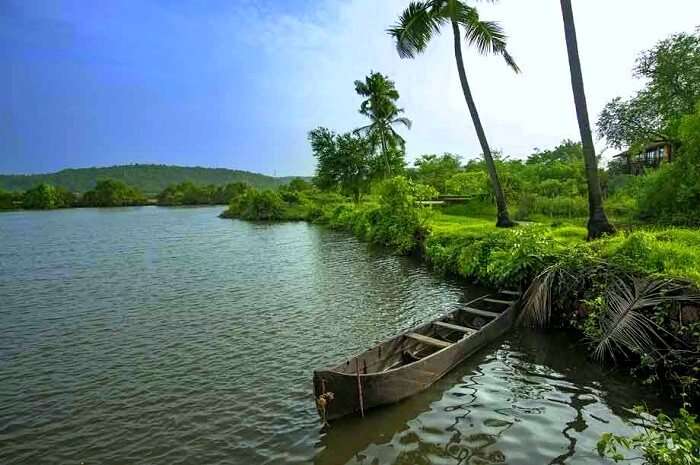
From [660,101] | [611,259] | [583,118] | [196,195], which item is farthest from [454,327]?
[196,195]

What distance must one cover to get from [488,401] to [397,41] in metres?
18.0

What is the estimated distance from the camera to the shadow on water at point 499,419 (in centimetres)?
639

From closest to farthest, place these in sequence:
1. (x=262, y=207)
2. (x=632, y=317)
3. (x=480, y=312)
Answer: (x=632, y=317), (x=480, y=312), (x=262, y=207)

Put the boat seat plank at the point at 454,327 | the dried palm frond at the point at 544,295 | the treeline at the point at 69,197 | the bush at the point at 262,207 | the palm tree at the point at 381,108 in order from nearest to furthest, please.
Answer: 1. the boat seat plank at the point at 454,327
2. the dried palm frond at the point at 544,295
3. the palm tree at the point at 381,108
4. the bush at the point at 262,207
5. the treeline at the point at 69,197

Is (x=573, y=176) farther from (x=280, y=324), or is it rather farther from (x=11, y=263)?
(x=11, y=263)

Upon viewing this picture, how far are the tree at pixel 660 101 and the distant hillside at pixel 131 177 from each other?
124379 millimetres

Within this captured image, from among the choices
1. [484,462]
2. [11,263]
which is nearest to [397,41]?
[484,462]

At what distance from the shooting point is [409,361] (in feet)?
31.4

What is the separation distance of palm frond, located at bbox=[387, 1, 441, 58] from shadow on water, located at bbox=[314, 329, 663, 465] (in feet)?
53.4

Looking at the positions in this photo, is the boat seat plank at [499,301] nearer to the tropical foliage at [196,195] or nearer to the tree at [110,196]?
the tropical foliage at [196,195]

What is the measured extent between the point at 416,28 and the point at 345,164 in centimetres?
3142

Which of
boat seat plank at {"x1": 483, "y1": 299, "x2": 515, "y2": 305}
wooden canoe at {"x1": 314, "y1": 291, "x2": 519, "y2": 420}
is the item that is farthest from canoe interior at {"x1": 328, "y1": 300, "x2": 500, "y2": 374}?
boat seat plank at {"x1": 483, "y1": 299, "x2": 515, "y2": 305}

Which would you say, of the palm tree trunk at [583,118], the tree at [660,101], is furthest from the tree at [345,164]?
the palm tree trunk at [583,118]

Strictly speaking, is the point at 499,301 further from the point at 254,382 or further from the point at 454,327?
the point at 254,382
